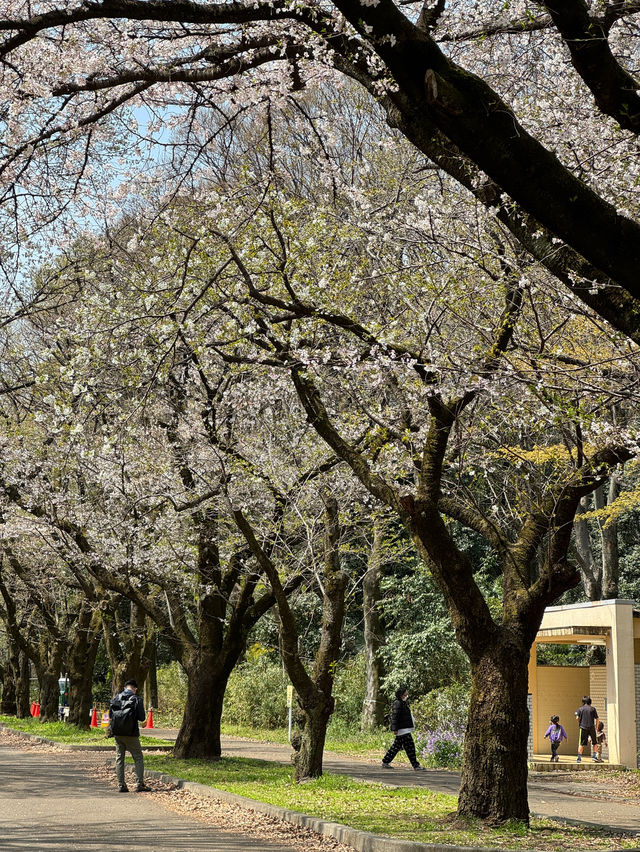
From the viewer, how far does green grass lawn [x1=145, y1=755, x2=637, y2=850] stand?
8.21 metres

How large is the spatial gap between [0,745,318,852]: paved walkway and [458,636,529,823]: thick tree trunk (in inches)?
77.7

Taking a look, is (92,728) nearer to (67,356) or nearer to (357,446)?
(67,356)

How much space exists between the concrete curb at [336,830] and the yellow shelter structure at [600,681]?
36.4ft

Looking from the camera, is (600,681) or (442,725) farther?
(600,681)

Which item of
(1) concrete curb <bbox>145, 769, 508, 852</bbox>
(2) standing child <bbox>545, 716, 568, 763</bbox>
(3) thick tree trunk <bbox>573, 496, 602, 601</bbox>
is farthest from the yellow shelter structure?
(1) concrete curb <bbox>145, 769, 508, 852</bbox>

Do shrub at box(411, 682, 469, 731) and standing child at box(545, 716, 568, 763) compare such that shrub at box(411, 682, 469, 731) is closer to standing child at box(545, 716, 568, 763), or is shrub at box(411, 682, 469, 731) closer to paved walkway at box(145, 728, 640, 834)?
paved walkway at box(145, 728, 640, 834)

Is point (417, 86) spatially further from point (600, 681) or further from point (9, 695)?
point (9, 695)

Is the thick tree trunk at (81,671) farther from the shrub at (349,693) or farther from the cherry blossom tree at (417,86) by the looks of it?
the cherry blossom tree at (417,86)

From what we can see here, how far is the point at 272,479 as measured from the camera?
1323 centimetres

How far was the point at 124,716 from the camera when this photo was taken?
1252 centimetres

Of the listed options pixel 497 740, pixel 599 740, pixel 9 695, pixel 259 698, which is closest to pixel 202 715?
pixel 497 740

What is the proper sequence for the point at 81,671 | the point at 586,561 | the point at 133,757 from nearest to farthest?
the point at 133,757 < the point at 81,671 < the point at 586,561

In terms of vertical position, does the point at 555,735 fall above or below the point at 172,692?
above

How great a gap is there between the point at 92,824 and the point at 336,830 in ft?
8.50
